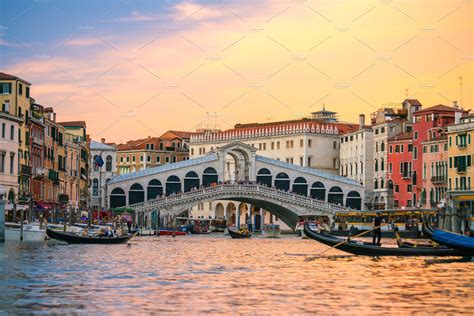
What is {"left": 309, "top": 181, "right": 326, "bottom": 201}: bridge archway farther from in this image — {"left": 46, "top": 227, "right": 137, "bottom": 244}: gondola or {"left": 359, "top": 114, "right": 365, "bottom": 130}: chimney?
{"left": 46, "top": 227, "right": 137, "bottom": 244}: gondola

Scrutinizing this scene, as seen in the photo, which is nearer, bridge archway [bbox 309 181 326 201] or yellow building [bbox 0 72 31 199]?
yellow building [bbox 0 72 31 199]

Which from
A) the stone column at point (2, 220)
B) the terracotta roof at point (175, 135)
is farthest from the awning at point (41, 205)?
the terracotta roof at point (175, 135)

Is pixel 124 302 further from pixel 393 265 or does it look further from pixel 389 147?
pixel 389 147

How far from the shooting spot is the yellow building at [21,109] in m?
50.5

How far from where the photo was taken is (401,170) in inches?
3004

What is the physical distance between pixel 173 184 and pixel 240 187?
28.4 ft

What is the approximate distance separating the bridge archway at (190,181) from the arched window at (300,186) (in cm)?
683

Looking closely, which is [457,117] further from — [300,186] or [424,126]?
[300,186]

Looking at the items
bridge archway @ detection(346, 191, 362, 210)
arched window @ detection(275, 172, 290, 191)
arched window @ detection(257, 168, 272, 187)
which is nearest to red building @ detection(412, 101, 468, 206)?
bridge archway @ detection(346, 191, 362, 210)

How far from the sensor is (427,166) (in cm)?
7062

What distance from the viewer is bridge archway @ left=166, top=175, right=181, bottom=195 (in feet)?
255

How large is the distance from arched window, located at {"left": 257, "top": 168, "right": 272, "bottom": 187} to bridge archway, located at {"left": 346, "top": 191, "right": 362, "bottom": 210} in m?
5.30

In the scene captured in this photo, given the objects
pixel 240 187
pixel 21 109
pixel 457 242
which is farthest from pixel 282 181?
pixel 457 242

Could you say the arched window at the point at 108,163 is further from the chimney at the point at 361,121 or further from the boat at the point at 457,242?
the boat at the point at 457,242
